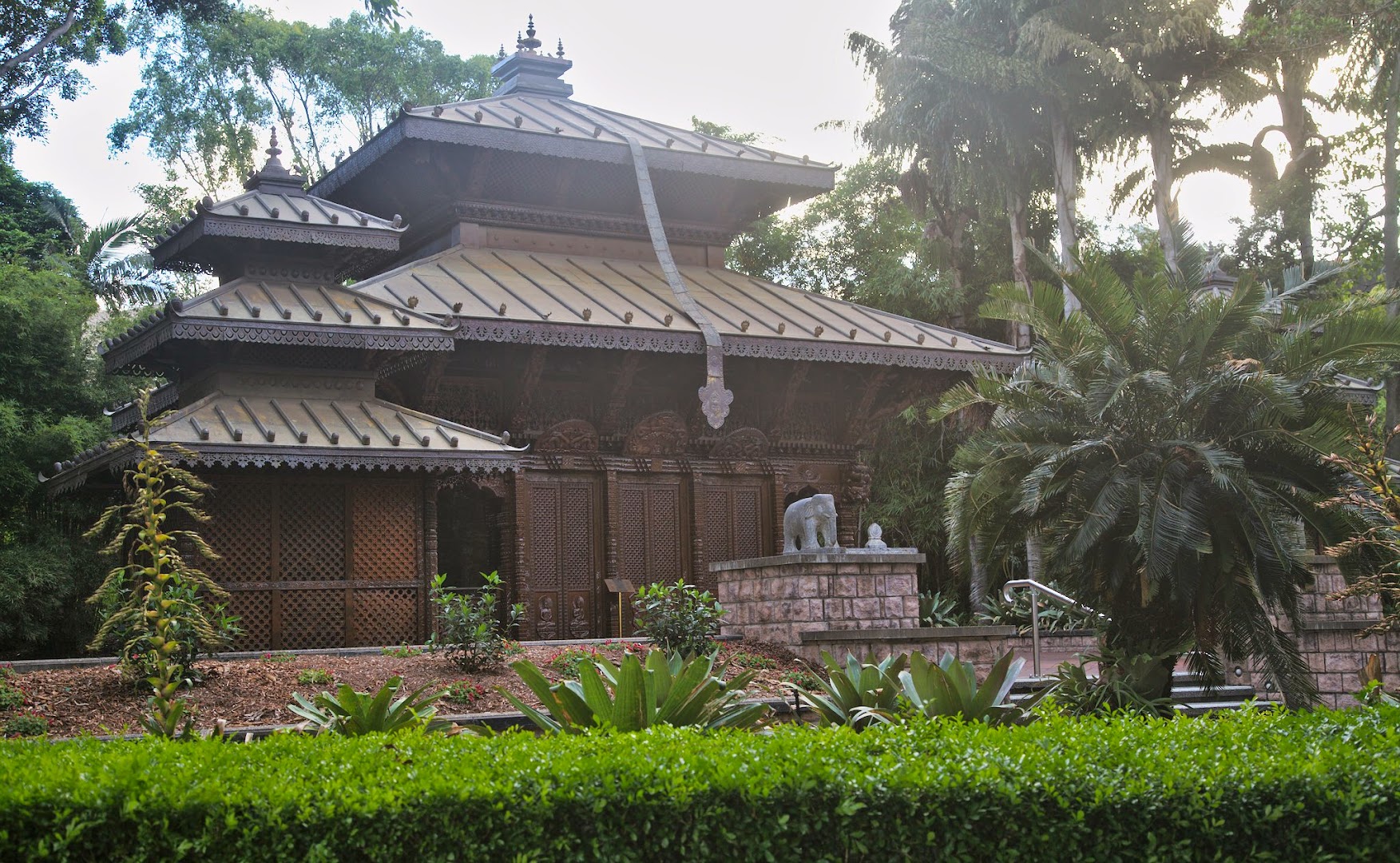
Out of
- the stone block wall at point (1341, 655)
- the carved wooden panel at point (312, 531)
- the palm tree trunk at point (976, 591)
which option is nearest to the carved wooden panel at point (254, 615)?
the carved wooden panel at point (312, 531)

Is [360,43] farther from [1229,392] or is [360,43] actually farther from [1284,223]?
[1229,392]

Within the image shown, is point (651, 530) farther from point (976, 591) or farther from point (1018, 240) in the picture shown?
point (1018, 240)

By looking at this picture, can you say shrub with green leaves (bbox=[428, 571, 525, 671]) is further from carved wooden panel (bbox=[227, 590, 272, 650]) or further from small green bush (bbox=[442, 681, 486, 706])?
carved wooden panel (bbox=[227, 590, 272, 650])

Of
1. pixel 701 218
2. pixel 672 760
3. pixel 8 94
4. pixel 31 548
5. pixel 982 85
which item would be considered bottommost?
pixel 672 760

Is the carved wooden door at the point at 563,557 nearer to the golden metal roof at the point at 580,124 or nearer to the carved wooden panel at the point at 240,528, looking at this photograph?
the carved wooden panel at the point at 240,528

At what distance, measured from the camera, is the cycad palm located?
1207 centimetres

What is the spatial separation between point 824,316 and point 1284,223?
17340mm

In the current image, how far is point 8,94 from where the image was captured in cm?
2289

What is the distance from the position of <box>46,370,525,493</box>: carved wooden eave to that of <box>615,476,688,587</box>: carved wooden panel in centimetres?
402

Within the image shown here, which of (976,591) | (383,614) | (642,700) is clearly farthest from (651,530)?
(642,700)

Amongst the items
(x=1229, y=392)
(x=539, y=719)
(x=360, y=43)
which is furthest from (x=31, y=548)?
(x=360, y=43)

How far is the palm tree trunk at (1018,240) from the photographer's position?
32.1m

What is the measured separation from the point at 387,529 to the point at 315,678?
3706 millimetres

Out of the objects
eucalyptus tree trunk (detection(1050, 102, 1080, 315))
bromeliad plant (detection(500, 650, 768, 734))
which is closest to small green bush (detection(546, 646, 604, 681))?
bromeliad plant (detection(500, 650, 768, 734))
